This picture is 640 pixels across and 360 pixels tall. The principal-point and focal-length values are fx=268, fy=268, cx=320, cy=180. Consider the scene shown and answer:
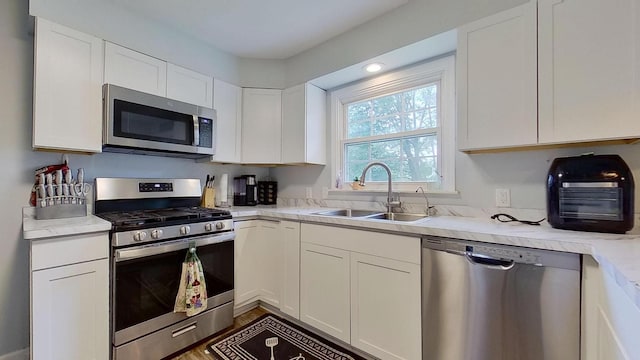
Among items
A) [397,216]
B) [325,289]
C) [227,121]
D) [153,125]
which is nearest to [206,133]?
[227,121]

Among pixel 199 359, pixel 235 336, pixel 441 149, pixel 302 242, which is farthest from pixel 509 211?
pixel 199 359

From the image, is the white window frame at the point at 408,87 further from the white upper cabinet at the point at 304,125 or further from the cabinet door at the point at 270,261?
the cabinet door at the point at 270,261

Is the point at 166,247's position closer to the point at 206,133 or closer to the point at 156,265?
the point at 156,265

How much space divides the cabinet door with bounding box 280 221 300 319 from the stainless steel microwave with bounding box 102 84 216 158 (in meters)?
1.00

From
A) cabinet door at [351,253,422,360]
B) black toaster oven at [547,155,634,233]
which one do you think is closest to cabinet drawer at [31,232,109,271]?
cabinet door at [351,253,422,360]

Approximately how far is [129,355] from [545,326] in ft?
7.14

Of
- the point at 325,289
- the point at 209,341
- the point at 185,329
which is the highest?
the point at 325,289

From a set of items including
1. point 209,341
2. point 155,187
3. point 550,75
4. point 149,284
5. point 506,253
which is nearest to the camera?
point 506,253

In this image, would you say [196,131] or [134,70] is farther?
[196,131]

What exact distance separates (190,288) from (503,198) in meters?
2.11

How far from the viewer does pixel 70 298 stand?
4.67 feet

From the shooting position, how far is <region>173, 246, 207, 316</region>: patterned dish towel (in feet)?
5.77

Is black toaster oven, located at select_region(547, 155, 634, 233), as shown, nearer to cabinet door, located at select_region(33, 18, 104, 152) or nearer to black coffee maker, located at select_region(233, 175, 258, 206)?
black coffee maker, located at select_region(233, 175, 258, 206)

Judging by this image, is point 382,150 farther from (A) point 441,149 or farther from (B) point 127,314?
(B) point 127,314
